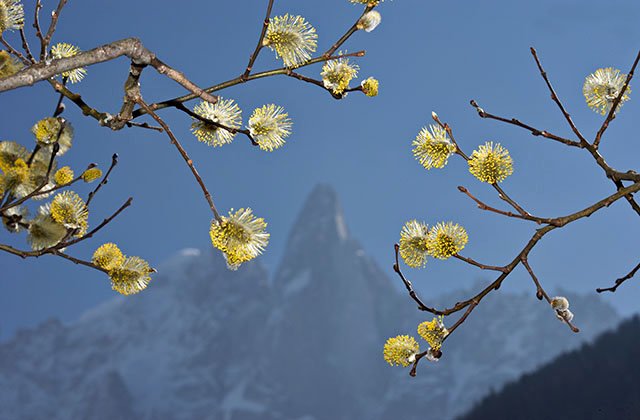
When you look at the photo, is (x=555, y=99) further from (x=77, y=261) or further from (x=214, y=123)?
(x=77, y=261)

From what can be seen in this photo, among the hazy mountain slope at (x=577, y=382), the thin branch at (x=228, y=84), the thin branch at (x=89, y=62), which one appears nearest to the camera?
the thin branch at (x=89, y=62)

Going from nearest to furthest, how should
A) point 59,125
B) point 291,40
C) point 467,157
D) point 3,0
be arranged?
1. point 291,40
2. point 467,157
3. point 3,0
4. point 59,125

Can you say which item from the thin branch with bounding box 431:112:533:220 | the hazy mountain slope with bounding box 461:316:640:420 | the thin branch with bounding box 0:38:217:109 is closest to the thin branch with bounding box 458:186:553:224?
the thin branch with bounding box 431:112:533:220

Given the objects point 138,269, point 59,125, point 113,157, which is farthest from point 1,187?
point 138,269

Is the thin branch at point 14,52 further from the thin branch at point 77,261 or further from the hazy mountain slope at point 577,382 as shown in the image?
the hazy mountain slope at point 577,382

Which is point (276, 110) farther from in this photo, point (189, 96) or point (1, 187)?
point (1, 187)

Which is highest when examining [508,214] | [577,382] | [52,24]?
[577,382]

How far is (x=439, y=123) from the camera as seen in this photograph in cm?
304

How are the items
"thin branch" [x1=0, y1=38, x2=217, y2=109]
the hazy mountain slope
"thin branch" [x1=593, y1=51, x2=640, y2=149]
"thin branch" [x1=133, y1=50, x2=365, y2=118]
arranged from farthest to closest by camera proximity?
the hazy mountain slope, "thin branch" [x1=593, y1=51, x2=640, y2=149], "thin branch" [x1=133, y1=50, x2=365, y2=118], "thin branch" [x1=0, y1=38, x2=217, y2=109]

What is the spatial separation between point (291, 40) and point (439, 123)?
77cm

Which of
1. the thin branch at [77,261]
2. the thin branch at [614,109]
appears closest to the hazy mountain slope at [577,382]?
the thin branch at [614,109]

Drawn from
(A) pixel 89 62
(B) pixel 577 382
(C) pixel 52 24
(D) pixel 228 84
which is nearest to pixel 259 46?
(D) pixel 228 84

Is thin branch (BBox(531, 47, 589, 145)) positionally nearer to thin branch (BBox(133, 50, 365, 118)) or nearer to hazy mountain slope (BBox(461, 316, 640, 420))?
thin branch (BBox(133, 50, 365, 118))

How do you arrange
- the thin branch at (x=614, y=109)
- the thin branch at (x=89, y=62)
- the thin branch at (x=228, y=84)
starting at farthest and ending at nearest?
the thin branch at (x=614, y=109)
the thin branch at (x=228, y=84)
the thin branch at (x=89, y=62)
